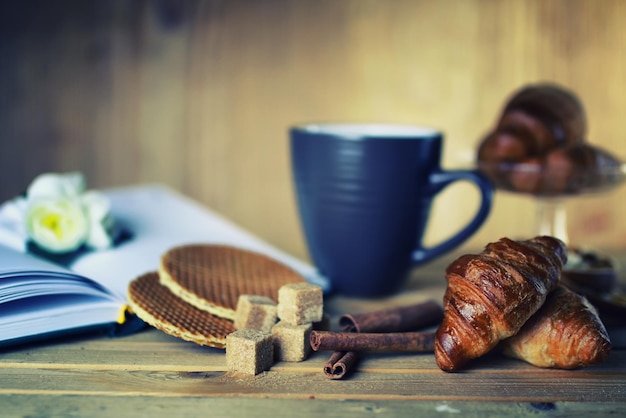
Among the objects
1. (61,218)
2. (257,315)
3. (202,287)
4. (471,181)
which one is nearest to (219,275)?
(202,287)

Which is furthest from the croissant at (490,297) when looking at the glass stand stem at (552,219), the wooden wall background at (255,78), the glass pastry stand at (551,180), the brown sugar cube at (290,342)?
the wooden wall background at (255,78)

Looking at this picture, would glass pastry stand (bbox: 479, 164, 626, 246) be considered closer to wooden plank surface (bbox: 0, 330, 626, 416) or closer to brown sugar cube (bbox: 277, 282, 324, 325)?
wooden plank surface (bbox: 0, 330, 626, 416)

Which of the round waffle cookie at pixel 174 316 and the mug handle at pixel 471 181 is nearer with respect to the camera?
the round waffle cookie at pixel 174 316

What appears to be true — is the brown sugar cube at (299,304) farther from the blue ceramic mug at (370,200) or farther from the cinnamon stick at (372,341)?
the blue ceramic mug at (370,200)

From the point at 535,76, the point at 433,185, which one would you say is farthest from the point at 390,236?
the point at 535,76

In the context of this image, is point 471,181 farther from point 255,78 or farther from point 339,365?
point 255,78

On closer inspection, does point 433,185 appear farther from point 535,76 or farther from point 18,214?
point 535,76
